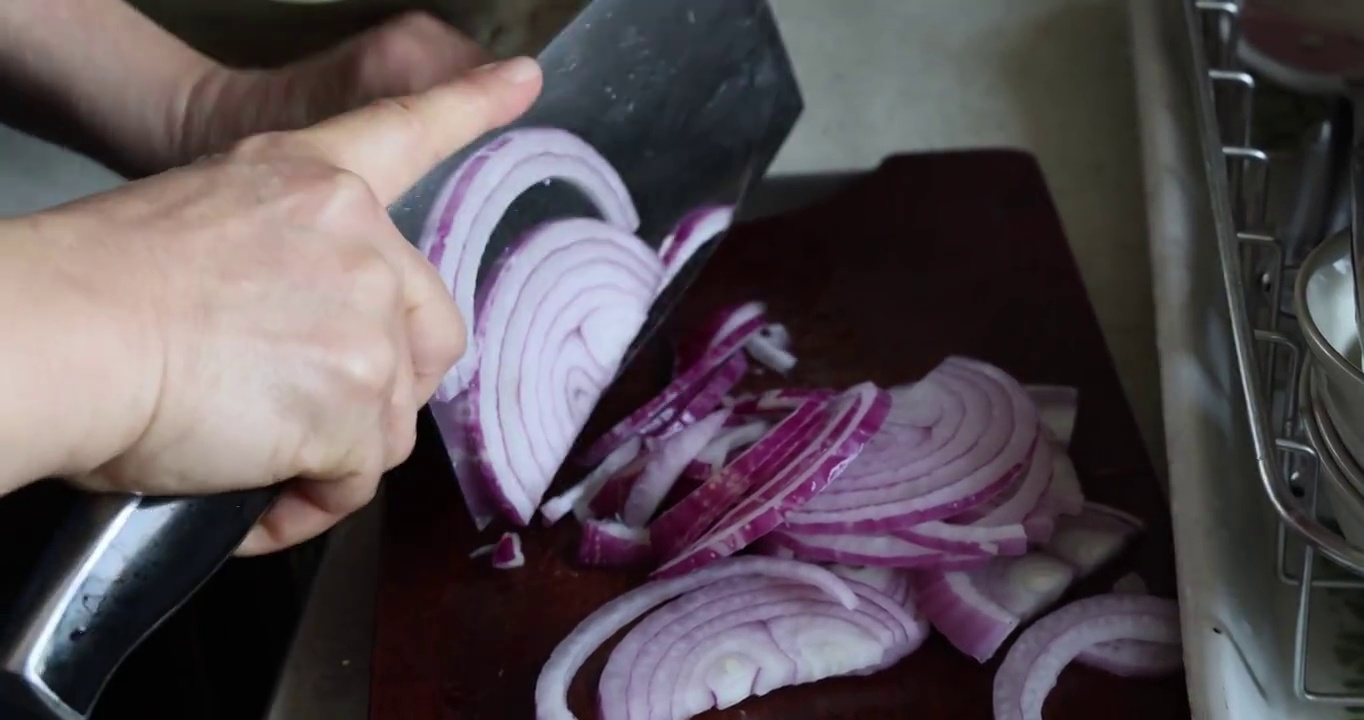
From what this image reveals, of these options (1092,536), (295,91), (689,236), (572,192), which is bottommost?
(1092,536)

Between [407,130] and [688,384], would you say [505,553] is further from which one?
[407,130]

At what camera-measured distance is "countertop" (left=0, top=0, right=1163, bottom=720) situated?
3.71ft

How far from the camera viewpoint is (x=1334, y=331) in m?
0.65

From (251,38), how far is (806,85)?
0.55m

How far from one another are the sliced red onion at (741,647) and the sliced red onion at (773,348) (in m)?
0.24

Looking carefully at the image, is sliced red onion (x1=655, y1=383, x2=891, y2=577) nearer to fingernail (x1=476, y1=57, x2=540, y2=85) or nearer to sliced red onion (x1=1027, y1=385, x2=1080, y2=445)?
sliced red onion (x1=1027, y1=385, x2=1080, y2=445)

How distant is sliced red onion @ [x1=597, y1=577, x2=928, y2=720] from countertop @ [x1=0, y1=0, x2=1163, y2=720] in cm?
36

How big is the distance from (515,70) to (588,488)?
335mm

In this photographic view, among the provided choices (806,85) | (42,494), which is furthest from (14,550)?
(806,85)

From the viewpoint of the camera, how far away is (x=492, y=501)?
839mm

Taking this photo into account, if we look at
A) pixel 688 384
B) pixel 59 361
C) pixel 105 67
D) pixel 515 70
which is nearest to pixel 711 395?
pixel 688 384

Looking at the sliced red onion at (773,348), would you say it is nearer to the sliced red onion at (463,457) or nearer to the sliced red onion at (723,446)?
the sliced red onion at (723,446)

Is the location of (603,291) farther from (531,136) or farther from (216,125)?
(216,125)

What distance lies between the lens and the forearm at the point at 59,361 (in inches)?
16.8
